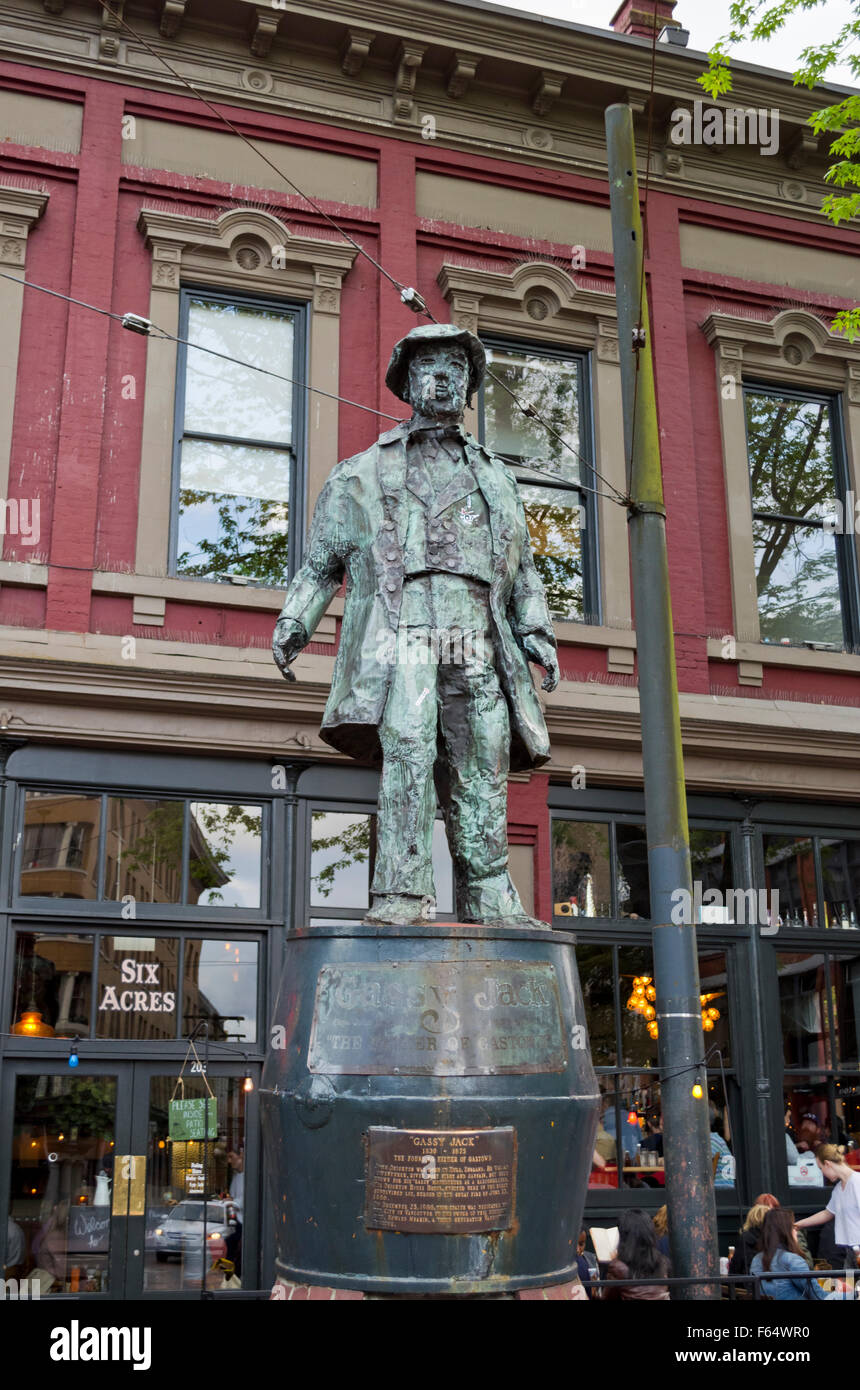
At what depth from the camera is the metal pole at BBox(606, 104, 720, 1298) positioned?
717 cm

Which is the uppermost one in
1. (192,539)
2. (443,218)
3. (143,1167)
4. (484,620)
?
(443,218)

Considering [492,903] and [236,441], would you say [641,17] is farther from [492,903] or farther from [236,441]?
[492,903]

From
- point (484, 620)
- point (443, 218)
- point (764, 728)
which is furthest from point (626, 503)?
point (443, 218)

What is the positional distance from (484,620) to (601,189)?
937 cm

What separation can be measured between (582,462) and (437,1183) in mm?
9549

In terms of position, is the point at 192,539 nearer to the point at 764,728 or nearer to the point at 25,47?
the point at 25,47

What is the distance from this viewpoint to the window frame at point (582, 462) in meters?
12.6

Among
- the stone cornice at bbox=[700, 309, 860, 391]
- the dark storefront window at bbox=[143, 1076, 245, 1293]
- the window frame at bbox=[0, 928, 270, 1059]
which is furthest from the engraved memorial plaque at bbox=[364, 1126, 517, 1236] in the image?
the stone cornice at bbox=[700, 309, 860, 391]

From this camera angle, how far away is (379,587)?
18.0 ft

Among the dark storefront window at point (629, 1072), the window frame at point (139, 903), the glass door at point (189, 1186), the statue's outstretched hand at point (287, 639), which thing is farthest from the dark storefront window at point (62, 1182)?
the statue's outstretched hand at point (287, 639)

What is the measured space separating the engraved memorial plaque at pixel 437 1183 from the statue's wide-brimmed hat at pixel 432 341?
3186 mm

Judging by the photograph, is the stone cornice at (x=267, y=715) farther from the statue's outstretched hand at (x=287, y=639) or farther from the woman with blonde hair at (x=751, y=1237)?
the statue's outstretched hand at (x=287, y=639)

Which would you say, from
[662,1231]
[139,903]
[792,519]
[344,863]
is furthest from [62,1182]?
[792,519]

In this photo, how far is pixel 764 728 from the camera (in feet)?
39.9
